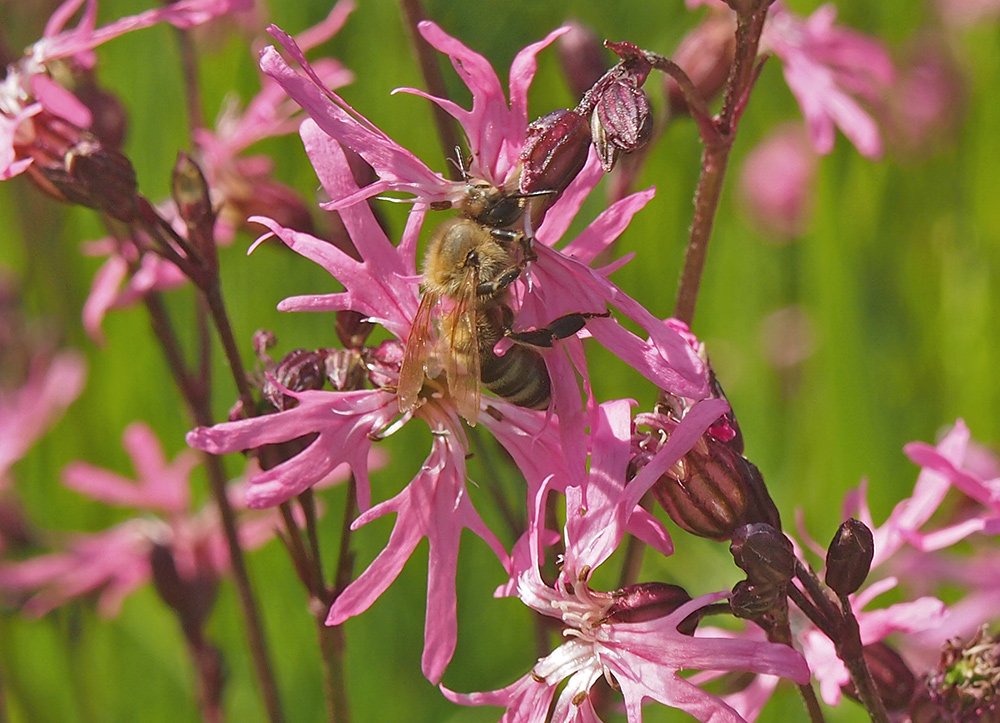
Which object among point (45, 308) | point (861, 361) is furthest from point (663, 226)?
point (45, 308)

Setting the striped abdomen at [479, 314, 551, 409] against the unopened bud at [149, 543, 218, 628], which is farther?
the unopened bud at [149, 543, 218, 628]

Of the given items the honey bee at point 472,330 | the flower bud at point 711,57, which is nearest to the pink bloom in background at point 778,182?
the flower bud at point 711,57

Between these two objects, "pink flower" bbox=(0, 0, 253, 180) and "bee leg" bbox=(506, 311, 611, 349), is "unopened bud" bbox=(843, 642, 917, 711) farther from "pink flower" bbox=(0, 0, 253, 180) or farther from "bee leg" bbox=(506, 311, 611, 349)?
"pink flower" bbox=(0, 0, 253, 180)

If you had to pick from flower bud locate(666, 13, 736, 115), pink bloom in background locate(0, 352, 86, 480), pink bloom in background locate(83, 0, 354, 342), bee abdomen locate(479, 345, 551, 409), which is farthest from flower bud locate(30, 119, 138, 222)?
pink bloom in background locate(0, 352, 86, 480)

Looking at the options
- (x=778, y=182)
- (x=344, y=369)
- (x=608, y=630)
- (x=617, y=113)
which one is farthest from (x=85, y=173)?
(x=778, y=182)

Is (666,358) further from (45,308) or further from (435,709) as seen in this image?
(45,308)

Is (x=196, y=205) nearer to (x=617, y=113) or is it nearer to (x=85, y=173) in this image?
(x=85, y=173)
